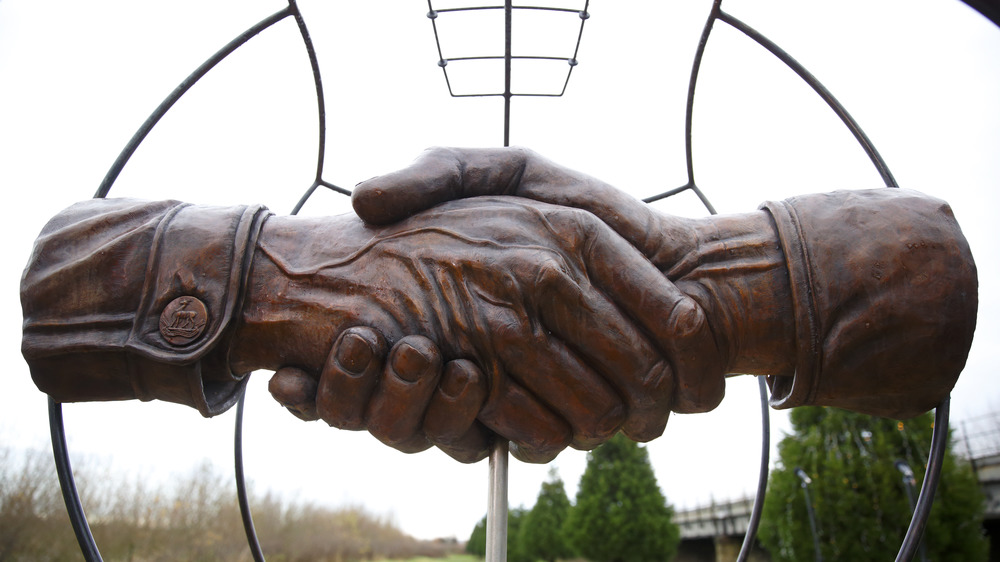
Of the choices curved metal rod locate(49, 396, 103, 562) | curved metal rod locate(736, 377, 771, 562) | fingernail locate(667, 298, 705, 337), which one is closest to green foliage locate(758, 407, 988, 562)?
curved metal rod locate(736, 377, 771, 562)

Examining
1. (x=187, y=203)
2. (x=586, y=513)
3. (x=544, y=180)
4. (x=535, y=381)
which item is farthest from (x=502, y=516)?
(x=586, y=513)

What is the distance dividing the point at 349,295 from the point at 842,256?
1005mm

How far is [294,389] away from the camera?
1.19m

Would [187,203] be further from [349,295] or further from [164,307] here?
[349,295]

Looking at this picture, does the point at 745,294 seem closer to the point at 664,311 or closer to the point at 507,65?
the point at 664,311

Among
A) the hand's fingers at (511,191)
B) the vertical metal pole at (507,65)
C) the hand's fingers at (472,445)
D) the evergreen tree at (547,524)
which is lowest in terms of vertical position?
the evergreen tree at (547,524)

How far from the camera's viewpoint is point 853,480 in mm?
11203

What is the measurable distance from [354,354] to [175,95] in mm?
1080

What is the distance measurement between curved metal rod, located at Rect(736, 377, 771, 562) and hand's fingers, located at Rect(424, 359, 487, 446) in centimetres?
97

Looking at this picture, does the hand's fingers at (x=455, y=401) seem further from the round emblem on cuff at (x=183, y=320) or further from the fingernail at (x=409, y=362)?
the round emblem on cuff at (x=183, y=320)

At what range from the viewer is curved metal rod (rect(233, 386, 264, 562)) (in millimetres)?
1740

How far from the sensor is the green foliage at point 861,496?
33.0 ft

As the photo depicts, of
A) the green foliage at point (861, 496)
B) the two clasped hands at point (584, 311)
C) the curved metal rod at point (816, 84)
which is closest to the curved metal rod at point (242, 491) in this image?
the two clasped hands at point (584, 311)

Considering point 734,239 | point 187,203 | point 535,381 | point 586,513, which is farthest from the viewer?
point 586,513
